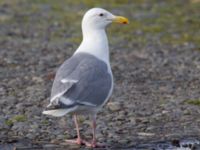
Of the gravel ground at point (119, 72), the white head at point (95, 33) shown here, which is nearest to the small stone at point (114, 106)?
the gravel ground at point (119, 72)

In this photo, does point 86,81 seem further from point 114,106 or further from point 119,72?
point 119,72

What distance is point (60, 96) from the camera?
329 inches

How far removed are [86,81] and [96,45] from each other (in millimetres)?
798

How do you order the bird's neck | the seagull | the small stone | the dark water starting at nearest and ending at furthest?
the seagull, the dark water, the bird's neck, the small stone

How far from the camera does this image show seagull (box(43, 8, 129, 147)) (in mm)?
8398

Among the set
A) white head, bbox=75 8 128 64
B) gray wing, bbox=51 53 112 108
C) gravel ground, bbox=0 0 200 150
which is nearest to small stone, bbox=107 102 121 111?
gravel ground, bbox=0 0 200 150

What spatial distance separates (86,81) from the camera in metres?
8.69

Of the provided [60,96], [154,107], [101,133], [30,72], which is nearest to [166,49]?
[30,72]

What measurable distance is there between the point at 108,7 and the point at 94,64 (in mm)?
11552

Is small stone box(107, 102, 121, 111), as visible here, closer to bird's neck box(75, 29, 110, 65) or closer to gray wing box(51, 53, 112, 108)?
bird's neck box(75, 29, 110, 65)

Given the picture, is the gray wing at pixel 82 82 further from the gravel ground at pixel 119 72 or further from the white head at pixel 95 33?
the gravel ground at pixel 119 72

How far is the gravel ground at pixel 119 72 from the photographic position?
9.39 meters

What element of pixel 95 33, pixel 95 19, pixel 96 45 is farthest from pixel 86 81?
pixel 95 19

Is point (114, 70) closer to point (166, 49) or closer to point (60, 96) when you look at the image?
point (166, 49)
